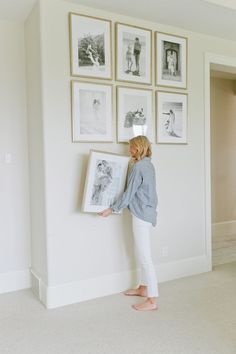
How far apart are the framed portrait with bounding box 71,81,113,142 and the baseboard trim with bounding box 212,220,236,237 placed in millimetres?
3275

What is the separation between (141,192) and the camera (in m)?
2.83

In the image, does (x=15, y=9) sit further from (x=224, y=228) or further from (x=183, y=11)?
(x=224, y=228)

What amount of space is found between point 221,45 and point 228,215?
121 inches

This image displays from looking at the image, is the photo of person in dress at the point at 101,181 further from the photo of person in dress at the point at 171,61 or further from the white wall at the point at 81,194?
the photo of person in dress at the point at 171,61

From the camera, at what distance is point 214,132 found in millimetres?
5633

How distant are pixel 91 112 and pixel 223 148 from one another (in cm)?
346

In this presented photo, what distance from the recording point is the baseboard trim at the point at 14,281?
3.19 meters

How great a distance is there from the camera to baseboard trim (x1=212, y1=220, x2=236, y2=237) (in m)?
5.60

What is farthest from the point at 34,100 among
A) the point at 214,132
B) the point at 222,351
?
the point at 214,132

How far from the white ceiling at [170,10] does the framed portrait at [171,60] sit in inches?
6.2

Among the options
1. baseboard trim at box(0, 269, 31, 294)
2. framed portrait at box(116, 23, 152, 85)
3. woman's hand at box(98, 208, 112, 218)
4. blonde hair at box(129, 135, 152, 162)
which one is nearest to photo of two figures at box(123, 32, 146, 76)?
framed portrait at box(116, 23, 152, 85)

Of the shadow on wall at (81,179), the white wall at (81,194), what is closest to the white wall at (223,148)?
the white wall at (81,194)

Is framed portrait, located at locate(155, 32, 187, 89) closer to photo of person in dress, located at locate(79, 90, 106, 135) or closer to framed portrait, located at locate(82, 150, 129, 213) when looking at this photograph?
photo of person in dress, located at locate(79, 90, 106, 135)

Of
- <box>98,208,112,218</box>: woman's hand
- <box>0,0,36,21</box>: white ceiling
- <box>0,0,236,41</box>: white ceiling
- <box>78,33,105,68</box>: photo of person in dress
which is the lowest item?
<box>98,208,112,218</box>: woman's hand
